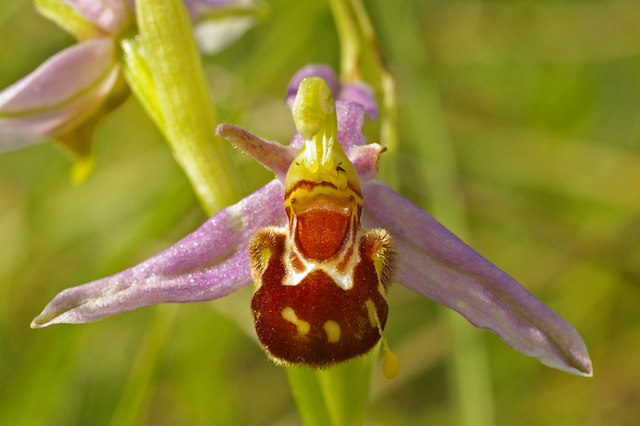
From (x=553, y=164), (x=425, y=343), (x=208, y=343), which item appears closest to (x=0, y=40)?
(x=208, y=343)

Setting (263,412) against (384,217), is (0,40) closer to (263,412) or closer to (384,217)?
(263,412)

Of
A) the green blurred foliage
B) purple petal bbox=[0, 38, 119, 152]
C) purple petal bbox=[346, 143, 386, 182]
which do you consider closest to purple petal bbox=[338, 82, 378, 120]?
purple petal bbox=[346, 143, 386, 182]

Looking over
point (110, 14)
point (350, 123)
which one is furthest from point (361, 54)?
point (110, 14)

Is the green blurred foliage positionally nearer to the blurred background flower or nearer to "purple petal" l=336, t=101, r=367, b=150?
the blurred background flower

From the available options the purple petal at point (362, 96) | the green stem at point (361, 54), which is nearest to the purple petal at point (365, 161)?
the purple petal at point (362, 96)

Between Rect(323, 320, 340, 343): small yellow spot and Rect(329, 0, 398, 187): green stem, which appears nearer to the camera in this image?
Rect(323, 320, 340, 343): small yellow spot

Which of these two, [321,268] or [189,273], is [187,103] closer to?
[189,273]

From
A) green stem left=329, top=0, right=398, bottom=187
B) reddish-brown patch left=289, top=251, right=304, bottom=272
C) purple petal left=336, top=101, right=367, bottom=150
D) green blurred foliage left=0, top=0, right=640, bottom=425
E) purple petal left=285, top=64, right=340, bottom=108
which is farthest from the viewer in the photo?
green blurred foliage left=0, top=0, right=640, bottom=425
